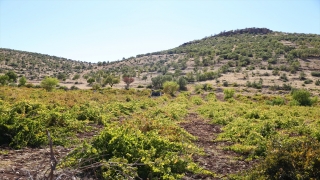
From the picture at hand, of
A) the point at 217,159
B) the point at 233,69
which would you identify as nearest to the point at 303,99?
the point at 217,159

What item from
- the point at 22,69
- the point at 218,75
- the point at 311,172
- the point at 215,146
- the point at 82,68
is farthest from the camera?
the point at 82,68

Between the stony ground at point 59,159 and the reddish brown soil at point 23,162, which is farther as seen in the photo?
the stony ground at point 59,159

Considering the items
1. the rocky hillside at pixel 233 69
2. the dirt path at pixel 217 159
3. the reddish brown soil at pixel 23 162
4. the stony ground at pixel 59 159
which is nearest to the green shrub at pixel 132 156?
the stony ground at pixel 59 159

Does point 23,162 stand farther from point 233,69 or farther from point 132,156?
point 233,69

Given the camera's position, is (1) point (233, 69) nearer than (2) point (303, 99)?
No

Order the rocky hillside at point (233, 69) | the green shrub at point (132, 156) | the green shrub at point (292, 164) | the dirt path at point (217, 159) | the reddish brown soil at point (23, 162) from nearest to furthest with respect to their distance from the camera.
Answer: the green shrub at point (292, 164), the reddish brown soil at point (23, 162), the green shrub at point (132, 156), the dirt path at point (217, 159), the rocky hillside at point (233, 69)

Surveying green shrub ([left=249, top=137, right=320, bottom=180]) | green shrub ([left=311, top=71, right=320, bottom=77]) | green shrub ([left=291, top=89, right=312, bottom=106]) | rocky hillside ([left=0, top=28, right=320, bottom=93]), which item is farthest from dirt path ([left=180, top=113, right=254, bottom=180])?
green shrub ([left=311, top=71, right=320, bottom=77])

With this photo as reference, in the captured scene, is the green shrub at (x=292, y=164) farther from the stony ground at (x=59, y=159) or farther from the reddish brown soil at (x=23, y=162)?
the reddish brown soil at (x=23, y=162)

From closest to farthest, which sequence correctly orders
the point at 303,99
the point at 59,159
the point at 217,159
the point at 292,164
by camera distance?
the point at 292,164 → the point at 59,159 → the point at 217,159 → the point at 303,99

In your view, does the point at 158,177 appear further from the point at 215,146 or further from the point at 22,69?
the point at 22,69

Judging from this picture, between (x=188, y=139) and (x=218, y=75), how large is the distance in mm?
56991

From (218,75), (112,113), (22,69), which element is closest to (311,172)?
(112,113)

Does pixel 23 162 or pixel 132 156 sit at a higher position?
pixel 132 156

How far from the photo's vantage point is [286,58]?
73.1 metres
